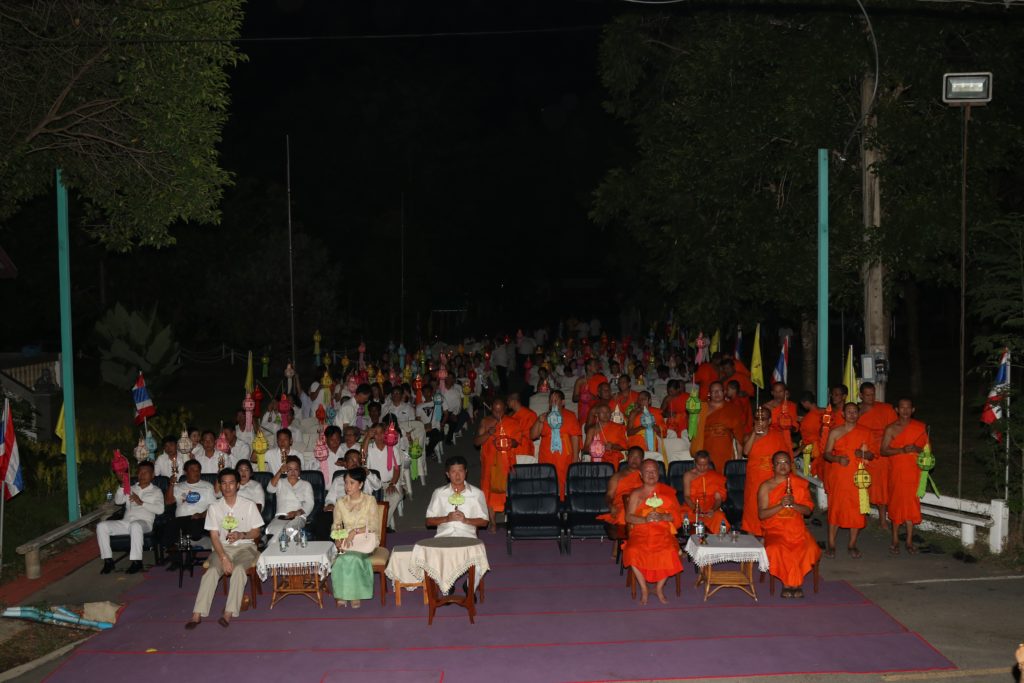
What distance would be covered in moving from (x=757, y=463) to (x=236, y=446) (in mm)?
7197

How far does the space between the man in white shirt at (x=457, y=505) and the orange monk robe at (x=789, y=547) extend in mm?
3043

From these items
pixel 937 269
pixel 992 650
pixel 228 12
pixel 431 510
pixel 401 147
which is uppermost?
pixel 401 147

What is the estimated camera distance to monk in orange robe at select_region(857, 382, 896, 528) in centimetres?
1399

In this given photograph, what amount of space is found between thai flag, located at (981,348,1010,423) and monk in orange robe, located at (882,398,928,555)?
2.57 feet

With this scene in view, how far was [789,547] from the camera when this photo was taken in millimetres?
11688

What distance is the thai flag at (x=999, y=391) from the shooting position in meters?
13.2

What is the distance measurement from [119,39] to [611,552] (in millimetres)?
9183

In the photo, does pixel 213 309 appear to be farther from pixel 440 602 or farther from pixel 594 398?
pixel 440 602

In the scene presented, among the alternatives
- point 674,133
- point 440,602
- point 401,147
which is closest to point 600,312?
point 401,147

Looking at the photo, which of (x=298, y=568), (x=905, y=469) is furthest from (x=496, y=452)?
(x=905, y=469)

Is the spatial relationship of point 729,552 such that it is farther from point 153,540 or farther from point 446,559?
point 153,540

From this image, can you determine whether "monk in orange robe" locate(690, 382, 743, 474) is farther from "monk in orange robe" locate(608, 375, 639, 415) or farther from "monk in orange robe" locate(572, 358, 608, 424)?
"monk in orange robe" locate(572, 358, 608, 424)

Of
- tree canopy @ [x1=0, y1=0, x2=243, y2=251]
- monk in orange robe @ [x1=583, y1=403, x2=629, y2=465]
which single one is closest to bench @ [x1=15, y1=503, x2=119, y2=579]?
tree canopy @ [x1=0, y1=0, x2=243, y2=251]

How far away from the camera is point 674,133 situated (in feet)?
71.7
